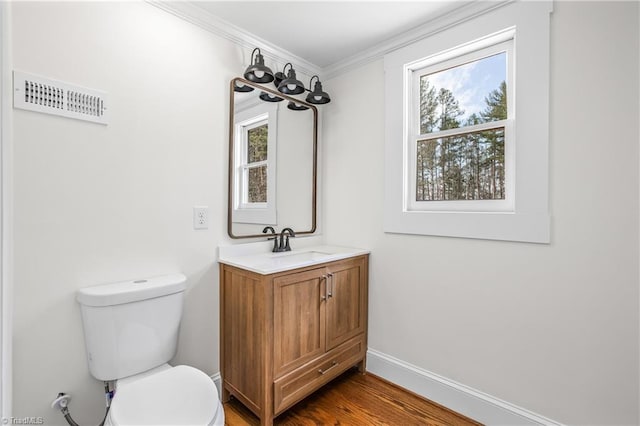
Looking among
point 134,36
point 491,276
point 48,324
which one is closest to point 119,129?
point 134,36

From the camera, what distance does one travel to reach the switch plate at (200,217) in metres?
1.79

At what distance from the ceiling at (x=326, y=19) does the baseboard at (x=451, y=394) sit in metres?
2.13

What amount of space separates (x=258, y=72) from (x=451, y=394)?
2.22 m

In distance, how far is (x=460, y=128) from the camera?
1878mm

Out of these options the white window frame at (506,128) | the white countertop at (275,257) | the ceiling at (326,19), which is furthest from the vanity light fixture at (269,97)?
the white countertop at (275,257)

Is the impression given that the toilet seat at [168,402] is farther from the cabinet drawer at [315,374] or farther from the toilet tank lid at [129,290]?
the cabinet drawer at [315,374]

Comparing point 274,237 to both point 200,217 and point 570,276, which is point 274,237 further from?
point 570,276

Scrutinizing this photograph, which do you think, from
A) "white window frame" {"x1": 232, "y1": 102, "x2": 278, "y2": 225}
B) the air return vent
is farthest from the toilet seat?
the air return vent

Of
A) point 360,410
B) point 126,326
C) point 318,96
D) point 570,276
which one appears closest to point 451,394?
point 360,410

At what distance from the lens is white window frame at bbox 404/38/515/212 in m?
1.69

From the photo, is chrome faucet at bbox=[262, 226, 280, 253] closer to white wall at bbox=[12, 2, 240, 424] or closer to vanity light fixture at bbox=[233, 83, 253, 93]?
white wall at bbox=[12, 2, 240, 424]

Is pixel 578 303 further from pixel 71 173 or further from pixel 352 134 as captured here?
pixel 71 173

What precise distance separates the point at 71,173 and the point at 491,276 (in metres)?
2.12

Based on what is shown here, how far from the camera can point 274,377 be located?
1.62 m
